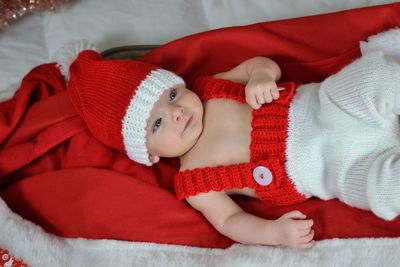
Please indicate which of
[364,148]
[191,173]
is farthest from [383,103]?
[191,173]

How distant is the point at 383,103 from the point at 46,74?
801mm

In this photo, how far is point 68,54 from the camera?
134 centimetres

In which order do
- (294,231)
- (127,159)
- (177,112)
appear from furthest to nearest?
(127,159) → (177,112) → (294,231)

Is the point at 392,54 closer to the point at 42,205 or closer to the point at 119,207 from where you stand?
the point at 119,207

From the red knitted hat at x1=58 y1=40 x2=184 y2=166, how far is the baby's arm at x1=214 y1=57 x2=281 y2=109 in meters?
0.14

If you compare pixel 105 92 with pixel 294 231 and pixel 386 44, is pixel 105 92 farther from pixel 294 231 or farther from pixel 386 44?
pixel 386 44

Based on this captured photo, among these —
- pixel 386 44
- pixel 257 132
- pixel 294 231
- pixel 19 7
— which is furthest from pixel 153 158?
pixel 19 7

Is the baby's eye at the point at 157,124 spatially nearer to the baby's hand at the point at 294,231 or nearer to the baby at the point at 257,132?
the baby at the point at 257,132

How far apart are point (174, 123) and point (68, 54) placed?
0.40 metres

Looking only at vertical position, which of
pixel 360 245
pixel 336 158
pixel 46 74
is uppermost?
pixel 46 74

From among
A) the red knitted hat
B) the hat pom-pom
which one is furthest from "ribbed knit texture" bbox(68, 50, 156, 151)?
the hat pom-pom

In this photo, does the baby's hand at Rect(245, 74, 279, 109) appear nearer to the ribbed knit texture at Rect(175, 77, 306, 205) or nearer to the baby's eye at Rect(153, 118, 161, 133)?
the ribbed knit texture at Rect(175, 77, 306, 205)

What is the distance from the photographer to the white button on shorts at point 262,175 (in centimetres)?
107

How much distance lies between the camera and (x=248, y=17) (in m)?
1.48
